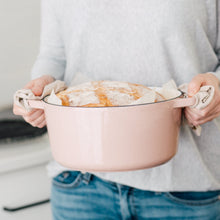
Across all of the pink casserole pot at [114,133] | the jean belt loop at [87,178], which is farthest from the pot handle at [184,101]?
the jean belt loop at [87,178]

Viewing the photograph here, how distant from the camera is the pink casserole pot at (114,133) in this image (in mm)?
460

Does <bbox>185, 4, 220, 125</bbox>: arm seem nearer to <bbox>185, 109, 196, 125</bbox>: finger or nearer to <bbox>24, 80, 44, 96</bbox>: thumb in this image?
<bbox>185, 109, 196, 125</bbox>: finger

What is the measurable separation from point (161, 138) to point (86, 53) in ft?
1.02

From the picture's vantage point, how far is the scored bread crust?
20.0 inches

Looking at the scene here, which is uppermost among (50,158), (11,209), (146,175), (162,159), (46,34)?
(46,34)

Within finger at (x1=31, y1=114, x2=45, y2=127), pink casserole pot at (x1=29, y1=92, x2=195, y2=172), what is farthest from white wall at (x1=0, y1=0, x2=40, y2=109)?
pink casserole pot at (x1=29, y1=92, x2=195, y2=172)

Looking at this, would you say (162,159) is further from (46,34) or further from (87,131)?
(46,34)

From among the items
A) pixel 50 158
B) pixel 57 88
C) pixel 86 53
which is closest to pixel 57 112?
pixel 57 88

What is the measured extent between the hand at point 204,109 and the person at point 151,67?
0.12m

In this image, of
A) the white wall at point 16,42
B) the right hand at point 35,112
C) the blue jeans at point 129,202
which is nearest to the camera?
the right hand at point 35,112

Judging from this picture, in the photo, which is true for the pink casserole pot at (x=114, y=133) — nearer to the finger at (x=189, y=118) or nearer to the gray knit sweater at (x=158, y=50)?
the finger at (x=189, y=118)

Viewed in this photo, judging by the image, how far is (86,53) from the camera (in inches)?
29.0

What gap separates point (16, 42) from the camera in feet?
4.38

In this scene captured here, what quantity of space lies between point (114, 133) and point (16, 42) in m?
0.98
